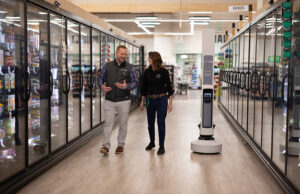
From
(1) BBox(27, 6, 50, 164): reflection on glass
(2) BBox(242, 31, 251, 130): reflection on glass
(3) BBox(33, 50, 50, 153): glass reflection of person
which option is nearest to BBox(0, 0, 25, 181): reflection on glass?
(1) BBox(27, 6, 50, 164): reflection on glass

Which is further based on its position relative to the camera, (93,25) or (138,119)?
(138,119)

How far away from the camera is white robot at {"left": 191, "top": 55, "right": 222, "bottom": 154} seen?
6000 millimetres

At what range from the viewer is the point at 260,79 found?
5660 millimetres

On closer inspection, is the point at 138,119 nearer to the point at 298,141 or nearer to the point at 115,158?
the point at 115,158

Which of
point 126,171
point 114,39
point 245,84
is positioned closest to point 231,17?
point 114,39

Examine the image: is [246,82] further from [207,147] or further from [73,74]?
[73,74]

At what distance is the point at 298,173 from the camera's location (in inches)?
153

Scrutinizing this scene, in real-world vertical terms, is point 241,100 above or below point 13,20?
below

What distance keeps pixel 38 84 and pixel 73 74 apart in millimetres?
1512

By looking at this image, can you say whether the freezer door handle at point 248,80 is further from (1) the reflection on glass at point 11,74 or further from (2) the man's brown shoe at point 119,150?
(1) the reflection on glass at point 11,74

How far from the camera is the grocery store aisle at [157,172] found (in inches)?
166

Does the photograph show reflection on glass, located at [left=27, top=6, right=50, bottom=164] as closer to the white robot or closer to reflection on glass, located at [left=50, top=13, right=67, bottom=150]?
reflection on glass, located at [left=50, top=13, right=67, bottom=150]

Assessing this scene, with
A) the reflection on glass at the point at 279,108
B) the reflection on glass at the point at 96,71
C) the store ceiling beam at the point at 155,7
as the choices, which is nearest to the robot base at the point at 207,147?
the reflection on glass at the point at 279,108

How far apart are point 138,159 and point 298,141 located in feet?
7.43
